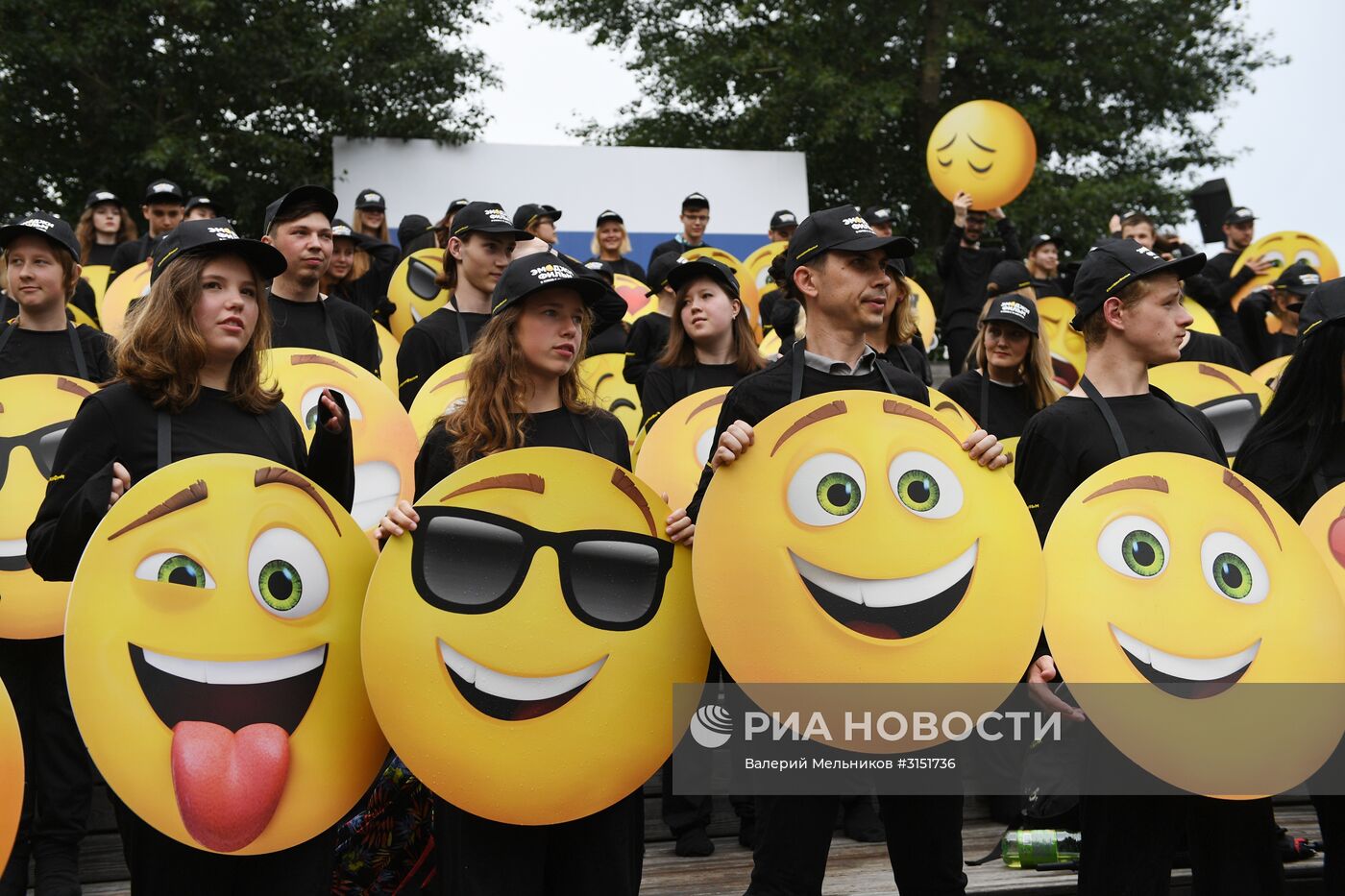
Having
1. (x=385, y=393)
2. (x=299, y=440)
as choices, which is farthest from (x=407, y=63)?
(x=299, y=440)

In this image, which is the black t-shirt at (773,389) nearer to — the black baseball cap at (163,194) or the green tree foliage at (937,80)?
the black baseball cap at (163,194)

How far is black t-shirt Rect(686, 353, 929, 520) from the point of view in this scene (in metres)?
3.67

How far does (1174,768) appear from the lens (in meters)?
3.33

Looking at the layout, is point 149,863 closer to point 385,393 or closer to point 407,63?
point 385,393

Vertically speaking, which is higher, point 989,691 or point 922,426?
point 922,426

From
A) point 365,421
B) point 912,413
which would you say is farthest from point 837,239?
point 365,421

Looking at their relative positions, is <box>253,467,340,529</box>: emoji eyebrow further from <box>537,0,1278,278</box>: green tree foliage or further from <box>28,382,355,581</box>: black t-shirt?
<box>537,0,1278,278</box>: green tree foliage

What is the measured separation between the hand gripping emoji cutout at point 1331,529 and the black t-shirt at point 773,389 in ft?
4.12

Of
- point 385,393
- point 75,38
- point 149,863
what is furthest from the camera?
point 75,38

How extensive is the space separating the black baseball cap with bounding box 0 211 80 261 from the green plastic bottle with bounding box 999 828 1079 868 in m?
4.45

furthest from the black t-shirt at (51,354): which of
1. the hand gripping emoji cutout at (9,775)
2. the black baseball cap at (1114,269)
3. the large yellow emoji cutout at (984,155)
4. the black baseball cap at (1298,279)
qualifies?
the large yellow emoji cutout at (984,155)

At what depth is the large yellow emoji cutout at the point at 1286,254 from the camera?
10070mm

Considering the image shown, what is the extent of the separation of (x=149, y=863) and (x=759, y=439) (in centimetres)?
176

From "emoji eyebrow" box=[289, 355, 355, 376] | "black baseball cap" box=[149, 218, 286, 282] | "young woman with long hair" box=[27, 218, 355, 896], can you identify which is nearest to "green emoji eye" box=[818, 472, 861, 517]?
"young woman with long hair" box=[27, 218, 355, 896]
